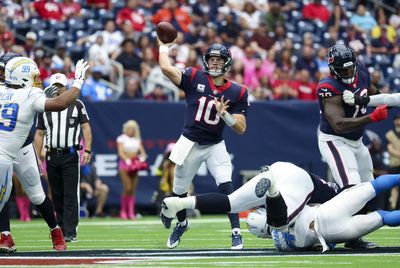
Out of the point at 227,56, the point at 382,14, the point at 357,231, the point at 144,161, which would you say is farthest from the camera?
the point at 382,14

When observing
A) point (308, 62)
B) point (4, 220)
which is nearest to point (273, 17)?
point (308, 62)

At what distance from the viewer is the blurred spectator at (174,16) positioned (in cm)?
1906

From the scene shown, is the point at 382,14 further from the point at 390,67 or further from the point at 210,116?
the point at 210,116

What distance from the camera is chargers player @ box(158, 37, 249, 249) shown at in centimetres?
959

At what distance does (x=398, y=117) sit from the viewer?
645 inches

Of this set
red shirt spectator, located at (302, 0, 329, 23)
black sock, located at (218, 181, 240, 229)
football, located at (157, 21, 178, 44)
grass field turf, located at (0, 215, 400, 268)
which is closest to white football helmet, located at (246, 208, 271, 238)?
grass field turf, located at (0, 215, 400, 268)

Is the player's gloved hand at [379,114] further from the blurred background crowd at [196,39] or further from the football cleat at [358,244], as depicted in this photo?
the blurred background crowd at [196,39]

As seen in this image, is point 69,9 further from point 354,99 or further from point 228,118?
point 354,99

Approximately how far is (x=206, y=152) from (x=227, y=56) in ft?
2.97

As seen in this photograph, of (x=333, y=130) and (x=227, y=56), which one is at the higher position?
(x=227, y=56)

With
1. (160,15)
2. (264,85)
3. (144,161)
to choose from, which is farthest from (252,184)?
(160,15)

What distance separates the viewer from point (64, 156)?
11.3 meters

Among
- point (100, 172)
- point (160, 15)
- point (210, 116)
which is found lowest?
point (100, 172)

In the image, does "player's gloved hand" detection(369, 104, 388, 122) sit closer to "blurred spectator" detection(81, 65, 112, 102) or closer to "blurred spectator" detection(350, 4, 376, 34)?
"blurred spectator" detection(81, 65, 112, 102)
